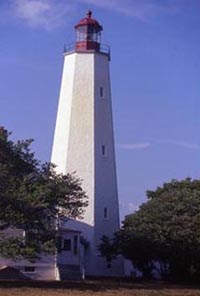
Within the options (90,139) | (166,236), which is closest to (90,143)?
(90,139)

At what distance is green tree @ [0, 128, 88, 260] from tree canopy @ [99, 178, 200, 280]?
10.2 m

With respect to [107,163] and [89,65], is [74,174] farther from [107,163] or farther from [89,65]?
[89,65]

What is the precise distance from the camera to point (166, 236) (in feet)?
166

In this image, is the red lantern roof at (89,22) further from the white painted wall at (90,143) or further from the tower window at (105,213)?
the tower window at (105,213)

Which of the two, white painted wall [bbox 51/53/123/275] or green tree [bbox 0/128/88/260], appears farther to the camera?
white painted wall [bbox 51/53/123/275]

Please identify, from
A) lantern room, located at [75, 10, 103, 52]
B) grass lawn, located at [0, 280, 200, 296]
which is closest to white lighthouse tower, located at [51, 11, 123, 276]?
lantern room, located at [75, 10, 103, 52]

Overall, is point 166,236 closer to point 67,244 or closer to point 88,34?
point 67,244

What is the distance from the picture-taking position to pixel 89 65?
58.2 metres

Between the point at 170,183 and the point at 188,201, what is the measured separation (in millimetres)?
5592

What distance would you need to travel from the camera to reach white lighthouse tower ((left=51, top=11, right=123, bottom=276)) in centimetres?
5581

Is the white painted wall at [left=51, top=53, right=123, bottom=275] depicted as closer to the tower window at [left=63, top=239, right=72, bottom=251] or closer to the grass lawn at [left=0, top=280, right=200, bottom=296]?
the tower window at [left=63, top=239, right=72, bottom=251]

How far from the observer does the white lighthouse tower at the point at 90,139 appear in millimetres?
55812

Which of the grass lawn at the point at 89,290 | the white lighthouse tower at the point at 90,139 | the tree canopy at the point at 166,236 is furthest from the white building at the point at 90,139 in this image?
the grass lawn at the point at 89,290

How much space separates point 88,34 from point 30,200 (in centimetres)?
2440
